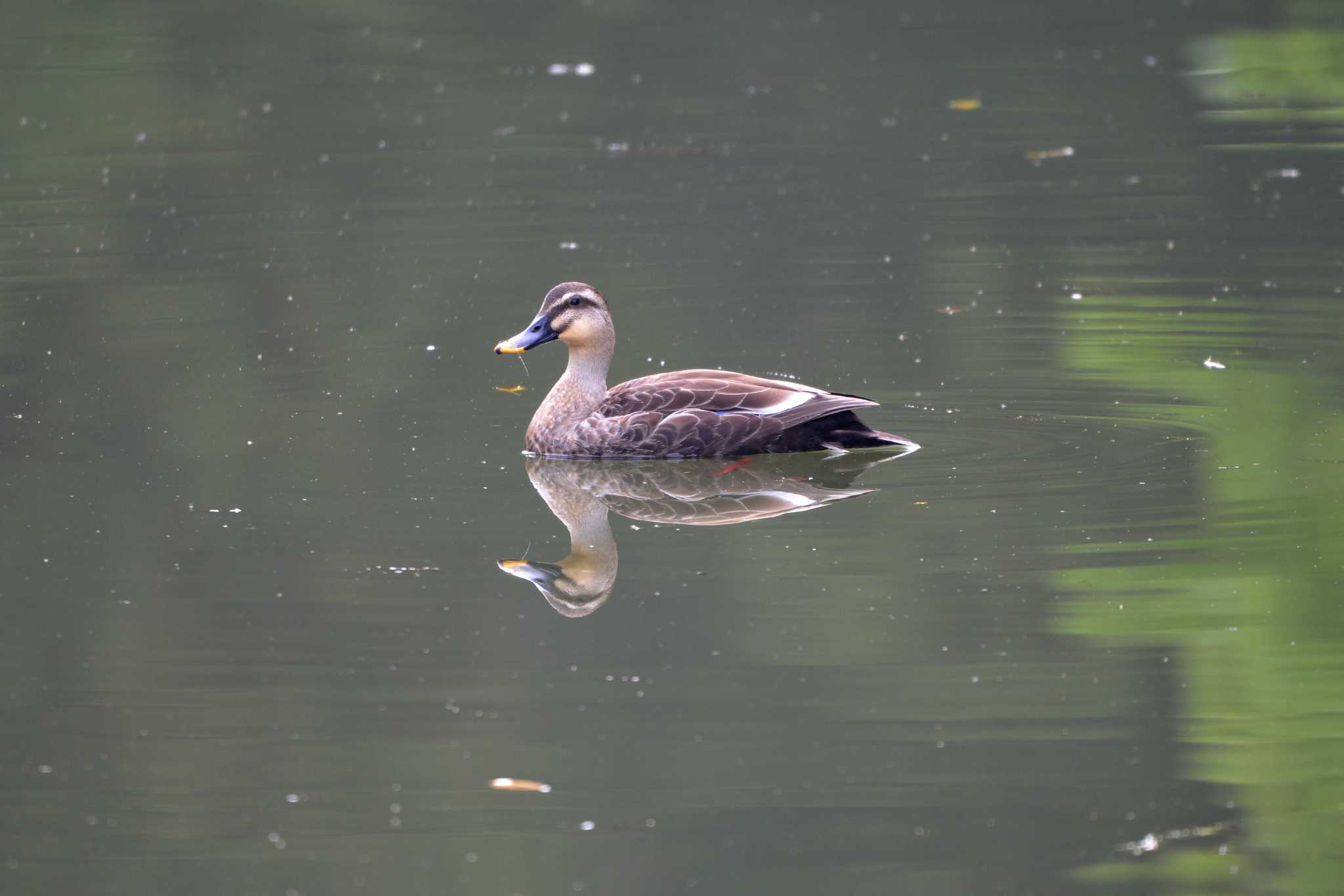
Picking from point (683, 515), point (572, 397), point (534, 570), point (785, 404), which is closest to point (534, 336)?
point (572, 397)

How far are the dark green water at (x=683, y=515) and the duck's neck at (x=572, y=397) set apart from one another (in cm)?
25

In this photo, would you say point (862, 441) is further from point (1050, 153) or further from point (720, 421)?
point (1050, 153)

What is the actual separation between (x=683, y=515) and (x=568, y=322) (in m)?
1.82

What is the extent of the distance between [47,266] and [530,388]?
498cm

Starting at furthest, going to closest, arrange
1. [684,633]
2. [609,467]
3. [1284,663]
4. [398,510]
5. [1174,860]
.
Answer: [609,467] < [398,510] < [684,633] < [1284,663] < [1174,860]

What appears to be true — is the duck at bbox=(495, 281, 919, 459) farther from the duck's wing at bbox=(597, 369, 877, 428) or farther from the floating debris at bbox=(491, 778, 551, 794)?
the floating debris at bbox=(491, 778, 551, 794)

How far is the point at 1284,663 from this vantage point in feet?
21.6

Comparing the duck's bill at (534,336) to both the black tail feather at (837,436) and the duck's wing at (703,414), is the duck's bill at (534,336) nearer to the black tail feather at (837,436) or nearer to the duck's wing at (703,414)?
the duck's wing at (703,414)

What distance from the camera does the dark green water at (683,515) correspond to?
5699 millimetres

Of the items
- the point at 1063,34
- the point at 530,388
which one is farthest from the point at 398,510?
the point at 1063,34

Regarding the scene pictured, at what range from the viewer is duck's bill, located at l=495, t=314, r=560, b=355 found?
10156mm

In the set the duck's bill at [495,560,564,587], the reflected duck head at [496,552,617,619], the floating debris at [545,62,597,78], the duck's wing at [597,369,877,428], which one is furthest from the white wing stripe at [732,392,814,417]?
the floating debris at [545,62,597,78]

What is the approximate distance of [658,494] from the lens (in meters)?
9.20

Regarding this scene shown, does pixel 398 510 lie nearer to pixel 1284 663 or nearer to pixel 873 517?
pixel 873 517
